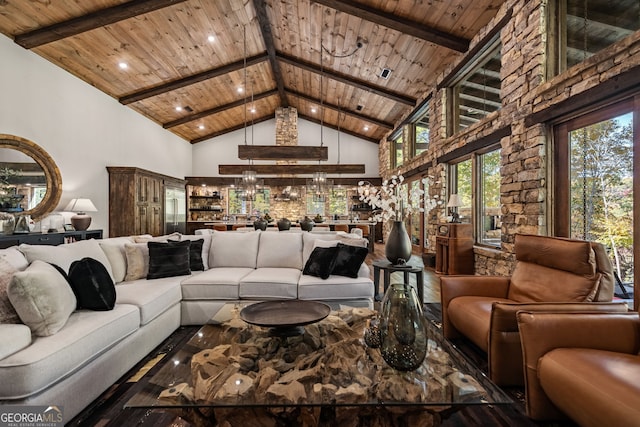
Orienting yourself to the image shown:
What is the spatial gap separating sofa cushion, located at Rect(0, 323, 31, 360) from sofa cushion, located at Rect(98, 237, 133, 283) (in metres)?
1.36

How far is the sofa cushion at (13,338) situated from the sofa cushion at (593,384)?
2760 millimetres

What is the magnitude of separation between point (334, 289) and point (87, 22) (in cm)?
525

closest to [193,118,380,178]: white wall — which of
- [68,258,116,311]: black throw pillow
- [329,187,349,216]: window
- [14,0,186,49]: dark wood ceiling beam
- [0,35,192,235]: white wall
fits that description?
[329,187,349,216]: window

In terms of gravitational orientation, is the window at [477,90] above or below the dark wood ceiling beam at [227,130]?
below

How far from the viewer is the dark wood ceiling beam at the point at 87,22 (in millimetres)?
4660

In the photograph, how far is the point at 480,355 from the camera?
2664mm

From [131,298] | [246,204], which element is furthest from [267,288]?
[246,204]

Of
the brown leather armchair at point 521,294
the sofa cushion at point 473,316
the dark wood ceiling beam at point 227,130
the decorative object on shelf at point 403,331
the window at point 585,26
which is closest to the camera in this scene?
the decorative object on shelf at point 403,331

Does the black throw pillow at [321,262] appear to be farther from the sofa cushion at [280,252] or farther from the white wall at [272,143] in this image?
the white wall at [272,143]

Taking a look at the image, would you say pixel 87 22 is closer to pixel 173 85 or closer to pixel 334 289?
pixel 173 85

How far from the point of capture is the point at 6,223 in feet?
13.9

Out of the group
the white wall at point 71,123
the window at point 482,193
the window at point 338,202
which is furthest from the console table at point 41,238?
the window at point 338,202

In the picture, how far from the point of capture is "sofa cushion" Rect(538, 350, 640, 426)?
4.20 feet

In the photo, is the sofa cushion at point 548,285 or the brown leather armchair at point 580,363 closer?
the brown leather armchair at point 580,363
